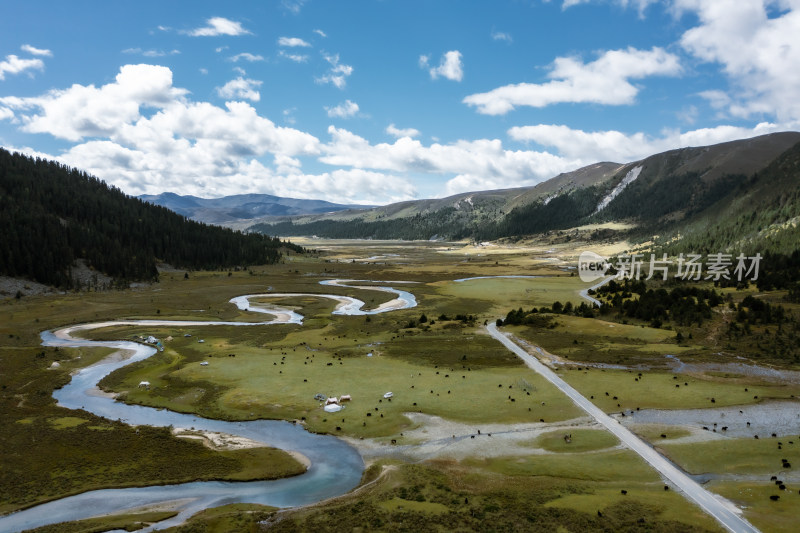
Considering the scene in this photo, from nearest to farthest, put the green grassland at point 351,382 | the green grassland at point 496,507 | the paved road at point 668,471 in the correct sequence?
the green grassland at point 496,507 < the paved road at point 668,471 < the green grassland at point 351,382

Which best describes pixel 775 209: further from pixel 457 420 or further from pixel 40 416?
pixel 40 416

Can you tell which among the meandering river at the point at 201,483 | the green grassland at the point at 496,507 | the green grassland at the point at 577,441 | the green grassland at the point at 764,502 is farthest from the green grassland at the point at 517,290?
the green grassland at the point at 496,507

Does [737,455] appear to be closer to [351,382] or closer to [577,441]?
[577,441]

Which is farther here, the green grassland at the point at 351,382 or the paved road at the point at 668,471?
the green grassland at the point at 351,382

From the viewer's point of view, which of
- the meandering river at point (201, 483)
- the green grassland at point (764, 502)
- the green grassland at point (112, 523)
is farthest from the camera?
the meandering river at point (201, 483)

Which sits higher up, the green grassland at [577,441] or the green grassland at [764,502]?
the green grassland at [764,502]

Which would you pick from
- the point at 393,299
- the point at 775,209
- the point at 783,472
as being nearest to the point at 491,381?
the point at 783,472

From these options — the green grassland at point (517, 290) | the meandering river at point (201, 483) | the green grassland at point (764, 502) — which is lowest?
the meandering river at point (201, 483)

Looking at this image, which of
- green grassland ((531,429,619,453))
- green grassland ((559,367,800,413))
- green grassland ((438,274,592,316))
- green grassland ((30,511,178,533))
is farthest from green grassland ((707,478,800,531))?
green grassland ((438,274,592,316))

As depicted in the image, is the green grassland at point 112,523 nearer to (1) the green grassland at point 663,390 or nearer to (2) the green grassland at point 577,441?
(2) the green grassland at point 577,441
